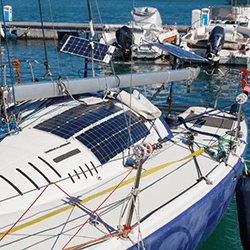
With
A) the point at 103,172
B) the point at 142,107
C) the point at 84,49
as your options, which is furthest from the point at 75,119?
the point at 84,49

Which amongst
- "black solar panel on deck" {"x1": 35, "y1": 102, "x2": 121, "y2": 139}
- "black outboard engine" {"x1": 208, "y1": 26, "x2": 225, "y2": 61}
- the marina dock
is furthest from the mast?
the marina dock

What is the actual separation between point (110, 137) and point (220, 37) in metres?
28.4

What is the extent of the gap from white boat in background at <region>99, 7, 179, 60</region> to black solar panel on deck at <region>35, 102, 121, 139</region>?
76.2 feet

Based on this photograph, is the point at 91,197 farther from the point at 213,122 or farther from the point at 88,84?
the point at 213,122

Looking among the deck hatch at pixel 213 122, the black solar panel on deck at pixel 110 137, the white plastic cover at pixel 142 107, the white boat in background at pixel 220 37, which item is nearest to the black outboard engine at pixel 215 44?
the white boat in background at pixel 220 37

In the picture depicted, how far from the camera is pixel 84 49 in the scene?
1339cm

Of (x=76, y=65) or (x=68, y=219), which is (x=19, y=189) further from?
(x=76, y=65)

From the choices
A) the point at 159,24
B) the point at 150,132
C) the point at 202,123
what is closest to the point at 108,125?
the point at 150,132

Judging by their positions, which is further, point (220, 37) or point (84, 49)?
point (220, 37)

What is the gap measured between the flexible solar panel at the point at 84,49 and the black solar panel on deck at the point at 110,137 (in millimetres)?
3089

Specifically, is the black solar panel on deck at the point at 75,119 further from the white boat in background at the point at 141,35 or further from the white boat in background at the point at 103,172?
the white boat in background at the point at 141,35

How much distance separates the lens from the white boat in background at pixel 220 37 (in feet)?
118

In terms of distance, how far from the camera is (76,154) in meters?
9.41

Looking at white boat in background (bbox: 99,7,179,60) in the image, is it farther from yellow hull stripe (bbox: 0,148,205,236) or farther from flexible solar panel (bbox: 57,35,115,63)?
yellow hull stripe (bbox: 0,148,205,236)
